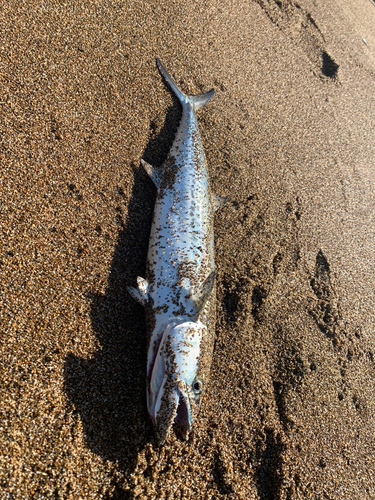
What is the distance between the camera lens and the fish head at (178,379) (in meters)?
2.34

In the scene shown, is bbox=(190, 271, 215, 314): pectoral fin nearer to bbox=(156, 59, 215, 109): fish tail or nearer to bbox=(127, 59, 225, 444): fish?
bbox=(127, 59, 225, 444): fish

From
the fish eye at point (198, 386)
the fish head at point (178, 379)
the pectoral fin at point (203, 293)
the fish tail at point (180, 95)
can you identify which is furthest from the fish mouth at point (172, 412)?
the fish tail at point (180, 95)

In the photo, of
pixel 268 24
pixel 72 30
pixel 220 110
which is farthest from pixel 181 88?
pixel 268 24

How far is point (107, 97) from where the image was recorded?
344 cm

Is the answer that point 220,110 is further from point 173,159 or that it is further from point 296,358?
point 296,358

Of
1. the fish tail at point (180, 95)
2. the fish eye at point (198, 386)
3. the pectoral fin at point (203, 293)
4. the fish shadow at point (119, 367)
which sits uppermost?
the fish tail at point (180, 95)

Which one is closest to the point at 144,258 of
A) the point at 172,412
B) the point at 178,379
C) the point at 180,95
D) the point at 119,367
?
the point at 119,367

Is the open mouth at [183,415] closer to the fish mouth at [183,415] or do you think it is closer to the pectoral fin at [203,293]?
the fish mouth at [183,415]

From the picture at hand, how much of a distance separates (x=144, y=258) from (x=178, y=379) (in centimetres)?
112

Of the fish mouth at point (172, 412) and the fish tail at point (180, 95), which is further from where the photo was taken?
the fish tail at point (180, 95)

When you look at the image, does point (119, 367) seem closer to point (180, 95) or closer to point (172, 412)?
point (172, 412)

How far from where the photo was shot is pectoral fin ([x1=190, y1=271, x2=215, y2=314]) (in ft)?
8.87

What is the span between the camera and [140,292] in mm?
2809

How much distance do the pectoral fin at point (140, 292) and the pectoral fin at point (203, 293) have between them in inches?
15.3
